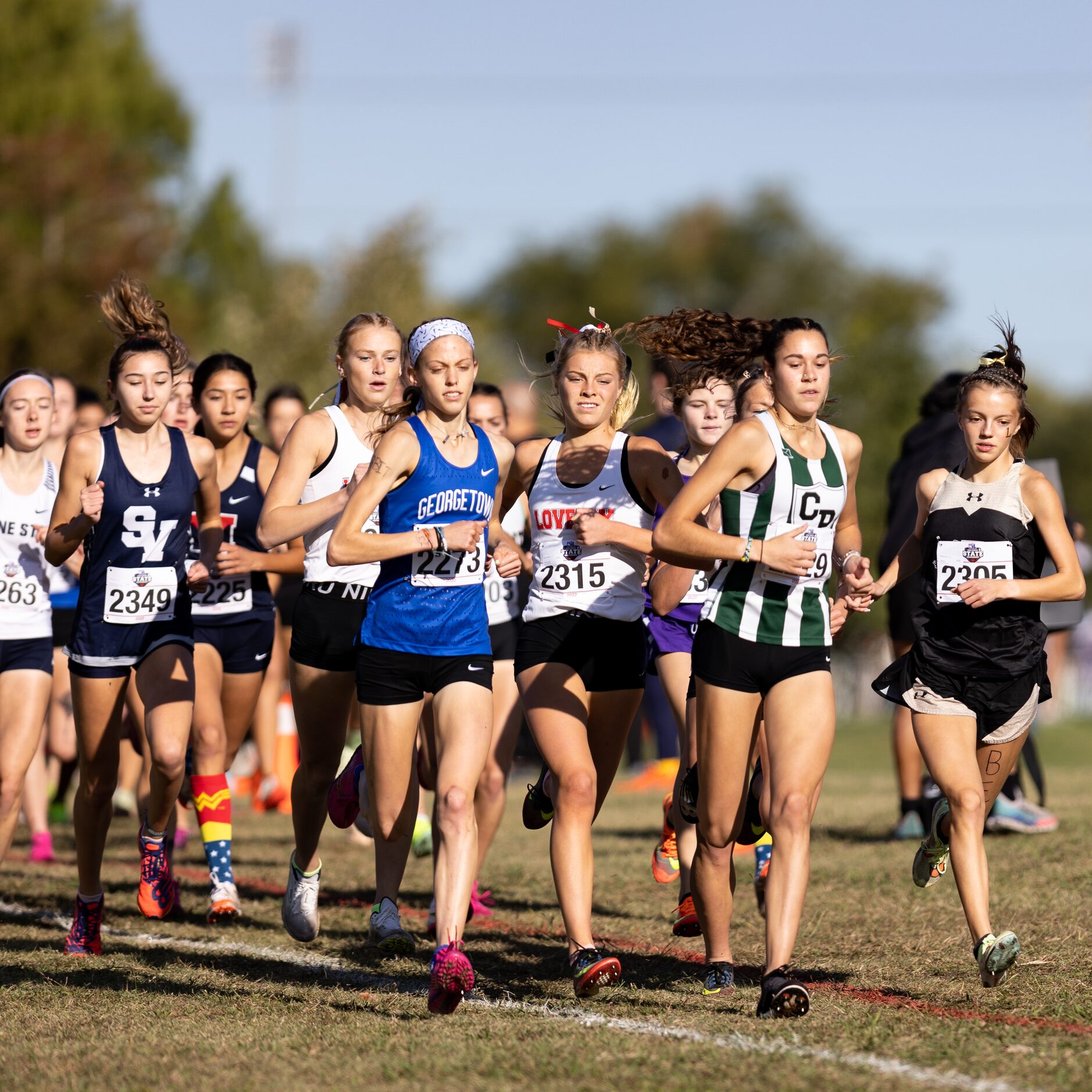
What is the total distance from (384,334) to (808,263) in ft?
264

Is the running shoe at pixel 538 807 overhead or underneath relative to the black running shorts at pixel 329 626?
underneath

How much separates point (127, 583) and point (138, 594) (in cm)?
7

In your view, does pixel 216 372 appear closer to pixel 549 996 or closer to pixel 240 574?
pixel 240 574

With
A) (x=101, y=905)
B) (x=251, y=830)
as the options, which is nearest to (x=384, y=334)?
(x=101, y=905)

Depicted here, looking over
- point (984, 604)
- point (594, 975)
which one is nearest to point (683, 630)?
point (984, 604)

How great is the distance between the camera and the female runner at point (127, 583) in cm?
693

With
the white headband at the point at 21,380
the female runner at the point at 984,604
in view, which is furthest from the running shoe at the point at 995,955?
the white headband at the point at 21,380

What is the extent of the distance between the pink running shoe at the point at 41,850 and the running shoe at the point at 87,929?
3359 millimetres

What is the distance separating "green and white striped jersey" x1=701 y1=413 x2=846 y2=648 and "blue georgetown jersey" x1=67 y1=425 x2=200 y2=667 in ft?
8.68

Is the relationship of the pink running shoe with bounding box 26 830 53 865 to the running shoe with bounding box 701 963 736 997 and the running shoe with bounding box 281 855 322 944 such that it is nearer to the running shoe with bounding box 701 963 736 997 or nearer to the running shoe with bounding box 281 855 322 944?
the running shoe with bounding box 281 855 322 944

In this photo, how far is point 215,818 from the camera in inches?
313

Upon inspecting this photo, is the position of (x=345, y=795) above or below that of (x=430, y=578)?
below

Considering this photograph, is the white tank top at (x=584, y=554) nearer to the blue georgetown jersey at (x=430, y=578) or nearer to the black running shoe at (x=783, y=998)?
the blue georgetown jersey at (x=430, y=578)

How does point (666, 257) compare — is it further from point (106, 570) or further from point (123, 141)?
point (106, 570)
